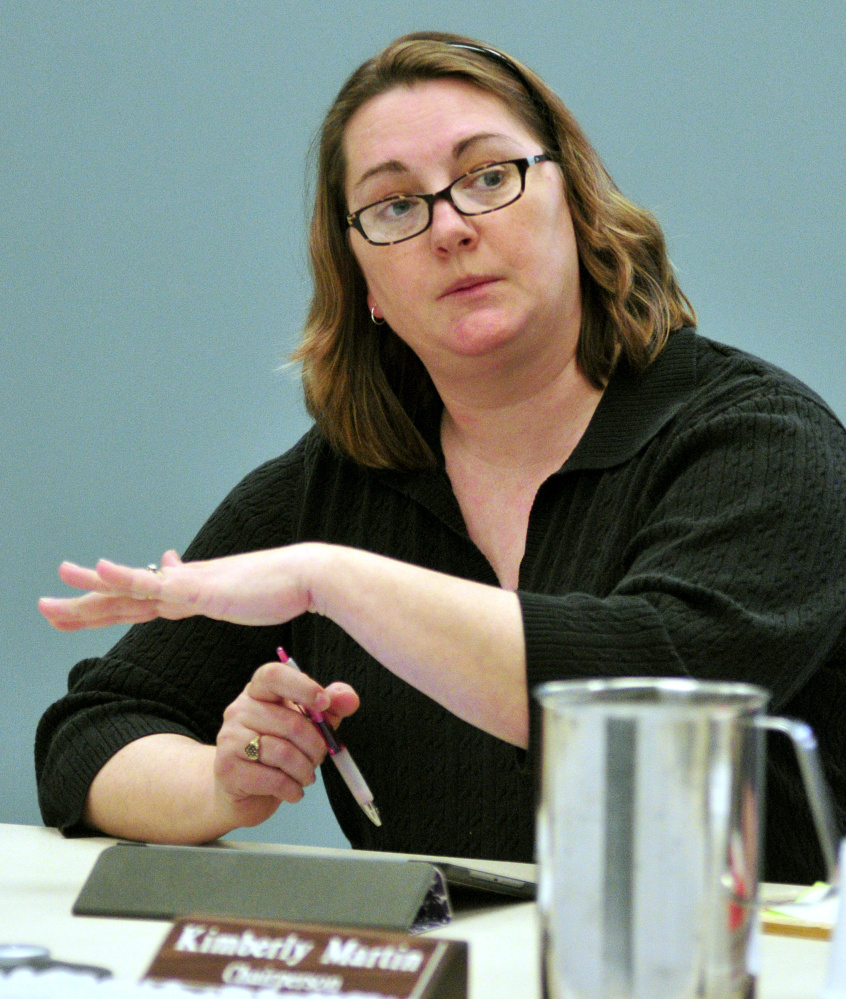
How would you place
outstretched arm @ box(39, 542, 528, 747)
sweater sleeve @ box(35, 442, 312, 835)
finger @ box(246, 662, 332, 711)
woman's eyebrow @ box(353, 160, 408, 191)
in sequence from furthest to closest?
1. woman's eyebrow @ box(353, 160, 408, 191)
2. sweater sleeve @ box(35, 442, 312, 835)
3. finger @ box(246, 662, 332, 711)
4. outstretched arm @ box(39, 542, 528, 747)

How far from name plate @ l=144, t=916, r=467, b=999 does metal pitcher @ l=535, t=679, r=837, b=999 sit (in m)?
0.10

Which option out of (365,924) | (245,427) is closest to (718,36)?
(245,427)

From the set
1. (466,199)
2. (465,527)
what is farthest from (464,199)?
(465,527)

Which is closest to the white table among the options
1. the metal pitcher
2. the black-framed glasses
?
the metal pitcher

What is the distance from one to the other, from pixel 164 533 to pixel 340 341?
0.80m

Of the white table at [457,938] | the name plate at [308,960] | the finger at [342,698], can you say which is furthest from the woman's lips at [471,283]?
the name plate at [308,960]

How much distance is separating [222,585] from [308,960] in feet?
1.41

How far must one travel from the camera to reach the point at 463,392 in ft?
5.01

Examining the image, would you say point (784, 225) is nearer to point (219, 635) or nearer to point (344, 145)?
point (344, 145)

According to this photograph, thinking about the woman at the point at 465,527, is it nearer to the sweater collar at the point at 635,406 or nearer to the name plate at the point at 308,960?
the sweater collar at the point at 635,406

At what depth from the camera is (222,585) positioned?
3.35 feet

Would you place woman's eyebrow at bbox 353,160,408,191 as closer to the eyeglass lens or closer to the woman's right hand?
the eyeglass lens

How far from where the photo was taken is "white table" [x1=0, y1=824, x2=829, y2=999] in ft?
2.45

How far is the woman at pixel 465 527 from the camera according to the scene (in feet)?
3.41
